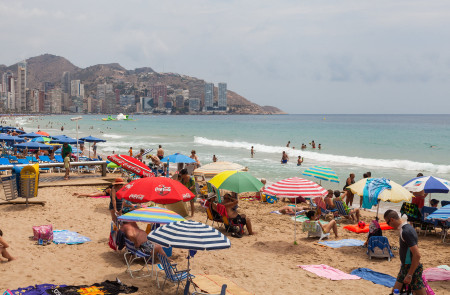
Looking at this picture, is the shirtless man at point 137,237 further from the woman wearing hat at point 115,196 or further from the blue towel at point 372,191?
the blue towel at point 372,191

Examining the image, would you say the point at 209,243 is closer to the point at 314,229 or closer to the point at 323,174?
the point at 314,229

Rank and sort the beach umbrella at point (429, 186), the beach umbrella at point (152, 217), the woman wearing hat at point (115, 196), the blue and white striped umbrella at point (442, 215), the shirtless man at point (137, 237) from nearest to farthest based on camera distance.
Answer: the beach umbrella at point (152, 217) → the shirtless man at point (137, 237) → the blue and white striped umbrella at point (442, 215) → the woman wearing hat at point (115, 196) → the beach umbrella at point (429, 186)

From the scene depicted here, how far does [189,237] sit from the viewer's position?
5.29 meters

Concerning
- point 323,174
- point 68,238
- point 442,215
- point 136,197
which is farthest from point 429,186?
point 68,238

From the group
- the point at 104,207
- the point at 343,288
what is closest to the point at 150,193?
the point at 343,288

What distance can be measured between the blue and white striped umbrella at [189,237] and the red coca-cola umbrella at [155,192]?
7.03 ft

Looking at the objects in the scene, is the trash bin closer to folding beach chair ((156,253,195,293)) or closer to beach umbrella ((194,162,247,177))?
beach umbrella ((194,162,247,177))

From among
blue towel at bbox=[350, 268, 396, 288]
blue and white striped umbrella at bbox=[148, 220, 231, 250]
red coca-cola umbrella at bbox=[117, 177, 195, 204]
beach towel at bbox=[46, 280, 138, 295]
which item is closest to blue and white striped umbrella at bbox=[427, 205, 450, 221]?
blue towel at bbox=[350, 268, 396, 288]

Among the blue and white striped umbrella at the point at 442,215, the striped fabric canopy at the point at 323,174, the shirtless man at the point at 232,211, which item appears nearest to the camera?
the blue and white striped umbrella at the point at 442,215

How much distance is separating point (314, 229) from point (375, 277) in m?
2.56

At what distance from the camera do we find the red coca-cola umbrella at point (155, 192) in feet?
25.2

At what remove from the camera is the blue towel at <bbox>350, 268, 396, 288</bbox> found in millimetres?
6875

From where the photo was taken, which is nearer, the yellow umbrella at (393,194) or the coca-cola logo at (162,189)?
the coca-cola logo at (162,189)

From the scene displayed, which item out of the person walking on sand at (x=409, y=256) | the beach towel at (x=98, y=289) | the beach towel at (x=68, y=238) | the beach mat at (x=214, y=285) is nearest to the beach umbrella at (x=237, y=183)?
the beach towel at (x=68, y=238)
